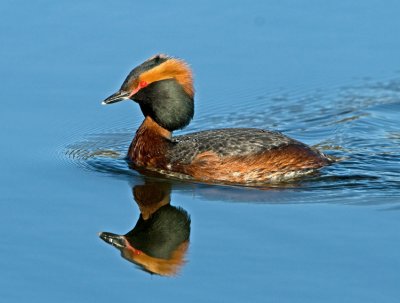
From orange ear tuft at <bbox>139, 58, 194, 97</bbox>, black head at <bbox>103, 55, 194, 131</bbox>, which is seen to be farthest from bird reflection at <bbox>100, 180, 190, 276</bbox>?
orange ear tuft at <bbox>139, 58, 194, 97</bbox>

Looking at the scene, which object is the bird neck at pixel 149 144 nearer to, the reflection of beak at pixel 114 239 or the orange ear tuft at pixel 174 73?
the orange ear tuft at pixel 174 73

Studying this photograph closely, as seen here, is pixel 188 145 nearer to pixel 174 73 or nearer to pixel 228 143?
pixel 228 143

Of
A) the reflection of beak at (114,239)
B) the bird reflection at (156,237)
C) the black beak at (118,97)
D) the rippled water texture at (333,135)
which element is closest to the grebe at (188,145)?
the black beak at (118,97)

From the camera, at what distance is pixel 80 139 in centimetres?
1535

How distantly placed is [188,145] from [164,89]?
2.54 feet

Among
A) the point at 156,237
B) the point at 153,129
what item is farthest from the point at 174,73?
the point at 156,237

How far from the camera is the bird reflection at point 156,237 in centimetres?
1143

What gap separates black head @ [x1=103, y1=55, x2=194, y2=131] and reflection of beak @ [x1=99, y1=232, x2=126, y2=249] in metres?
2.76

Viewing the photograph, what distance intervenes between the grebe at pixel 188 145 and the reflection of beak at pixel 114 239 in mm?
2200

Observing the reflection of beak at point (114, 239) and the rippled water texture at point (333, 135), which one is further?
the rippled water texture at point (333, 135)

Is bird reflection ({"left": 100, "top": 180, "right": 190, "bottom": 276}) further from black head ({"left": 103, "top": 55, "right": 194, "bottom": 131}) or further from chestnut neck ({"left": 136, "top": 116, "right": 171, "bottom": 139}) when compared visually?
black head ({"left": 103, "top": 55, "right": 194, "bottom": 131})

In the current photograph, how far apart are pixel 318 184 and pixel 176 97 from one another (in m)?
2.07

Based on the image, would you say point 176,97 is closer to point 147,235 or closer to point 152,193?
point 152,193

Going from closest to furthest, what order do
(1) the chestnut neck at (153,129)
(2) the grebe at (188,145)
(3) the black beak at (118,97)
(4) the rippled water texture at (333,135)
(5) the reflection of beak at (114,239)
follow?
(5) the reflection of beak at (114,239) < (4) the rippled water texture at (333,135) < (2) the grebe at (188,145) < (3) the black beak at (118,97) < (1) the chestnut neck at (153,129)
